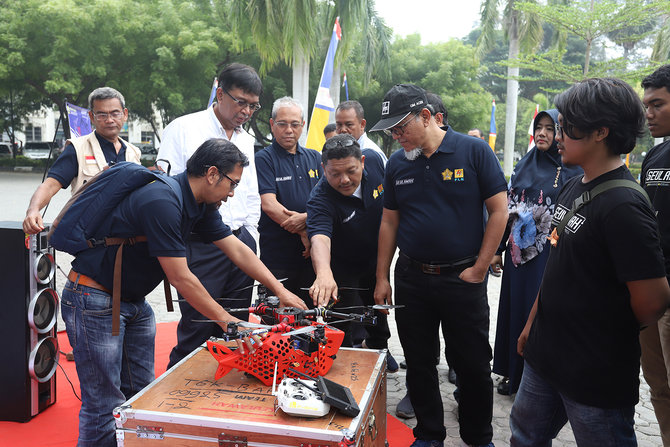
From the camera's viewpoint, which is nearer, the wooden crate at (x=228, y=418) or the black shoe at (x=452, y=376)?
the wooden crate at (x=228, y=418)

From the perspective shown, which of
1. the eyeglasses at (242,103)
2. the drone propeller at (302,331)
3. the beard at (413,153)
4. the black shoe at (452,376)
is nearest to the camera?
the drone propeller at (302,331)

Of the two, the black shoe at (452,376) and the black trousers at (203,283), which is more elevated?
the black trousers at (203,283)

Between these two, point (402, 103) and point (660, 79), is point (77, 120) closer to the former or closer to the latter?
point (402, 103)

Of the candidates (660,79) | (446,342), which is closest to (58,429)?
(446,342)

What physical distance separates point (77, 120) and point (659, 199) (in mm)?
8902

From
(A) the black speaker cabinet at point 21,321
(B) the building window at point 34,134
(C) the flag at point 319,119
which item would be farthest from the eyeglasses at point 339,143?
(B) the building window at point 34,134

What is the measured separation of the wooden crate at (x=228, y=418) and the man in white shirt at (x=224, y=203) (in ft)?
2.73

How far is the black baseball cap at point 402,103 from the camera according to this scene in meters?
2.63

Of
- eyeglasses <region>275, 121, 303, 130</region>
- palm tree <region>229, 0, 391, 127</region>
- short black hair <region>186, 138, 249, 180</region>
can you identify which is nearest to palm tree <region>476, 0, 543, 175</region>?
palm tree <region>229, 0, 391, 127</region>

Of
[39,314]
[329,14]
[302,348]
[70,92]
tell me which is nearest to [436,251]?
[302,348]

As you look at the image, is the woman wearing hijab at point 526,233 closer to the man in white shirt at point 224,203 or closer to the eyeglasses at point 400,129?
the eyeglasses at point 400,129

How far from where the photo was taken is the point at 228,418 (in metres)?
1.95

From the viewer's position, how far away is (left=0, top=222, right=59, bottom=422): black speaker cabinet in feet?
10.2

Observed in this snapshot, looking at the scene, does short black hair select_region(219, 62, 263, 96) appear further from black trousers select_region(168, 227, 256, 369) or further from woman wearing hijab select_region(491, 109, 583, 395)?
woman wearing hijab select_region(491, 109, 583, 395)
